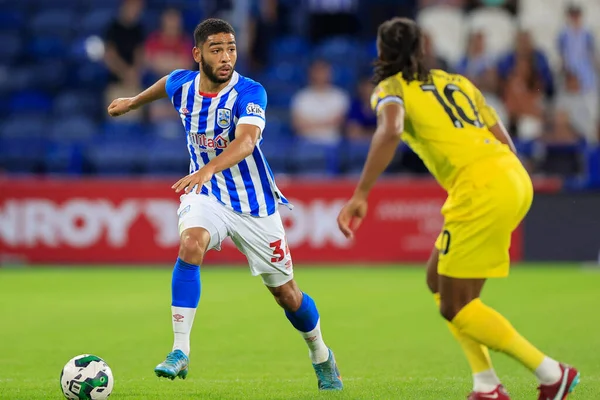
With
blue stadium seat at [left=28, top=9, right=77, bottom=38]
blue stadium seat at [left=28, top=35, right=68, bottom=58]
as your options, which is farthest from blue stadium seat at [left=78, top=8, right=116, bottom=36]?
blue stadium seat at [left=28, top=35, right=68, bottom=58]

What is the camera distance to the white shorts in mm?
6473

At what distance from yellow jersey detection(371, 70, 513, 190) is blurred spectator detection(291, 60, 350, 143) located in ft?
35.9

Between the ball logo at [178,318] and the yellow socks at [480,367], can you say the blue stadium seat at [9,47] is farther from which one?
the yellow socks at [480,367]

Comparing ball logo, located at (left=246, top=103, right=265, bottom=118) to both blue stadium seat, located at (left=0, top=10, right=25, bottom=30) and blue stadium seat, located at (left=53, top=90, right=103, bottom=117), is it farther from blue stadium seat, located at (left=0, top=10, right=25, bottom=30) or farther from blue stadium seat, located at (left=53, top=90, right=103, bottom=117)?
blue stadium seat, located at (left=0, top=10, right=25, bottom=30)

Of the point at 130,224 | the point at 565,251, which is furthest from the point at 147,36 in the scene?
the point at 565,251

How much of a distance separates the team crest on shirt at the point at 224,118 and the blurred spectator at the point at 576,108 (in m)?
11.5

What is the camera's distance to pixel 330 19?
19.2m

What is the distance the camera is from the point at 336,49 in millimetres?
18281

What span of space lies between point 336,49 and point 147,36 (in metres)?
3.40

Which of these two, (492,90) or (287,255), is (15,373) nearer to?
(287,255)

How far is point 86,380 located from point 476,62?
1213cm

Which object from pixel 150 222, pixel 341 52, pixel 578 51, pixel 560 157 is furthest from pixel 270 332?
pixel 578 51

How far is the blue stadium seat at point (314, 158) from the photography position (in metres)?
16.2

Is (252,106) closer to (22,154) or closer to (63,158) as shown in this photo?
(63,158)
